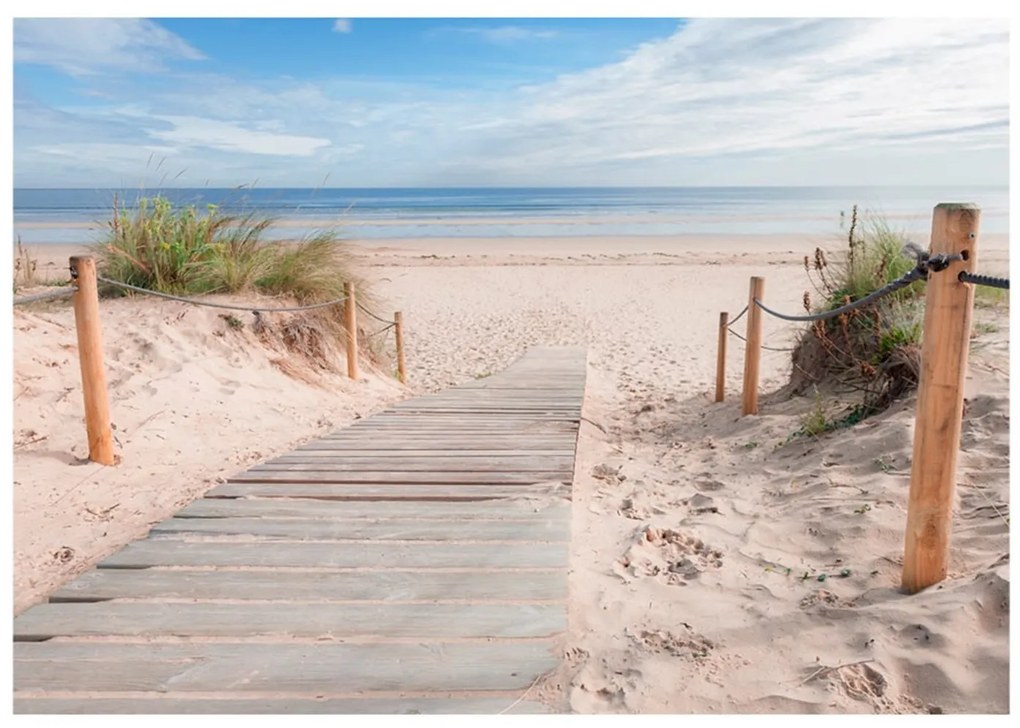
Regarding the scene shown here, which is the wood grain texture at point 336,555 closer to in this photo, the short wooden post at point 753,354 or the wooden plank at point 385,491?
the wooden plank at point 385,491

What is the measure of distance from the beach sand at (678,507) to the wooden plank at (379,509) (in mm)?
208

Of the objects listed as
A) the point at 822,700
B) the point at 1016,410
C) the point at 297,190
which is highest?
the point at 297,190

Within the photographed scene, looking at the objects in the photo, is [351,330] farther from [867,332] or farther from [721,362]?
[867,332]

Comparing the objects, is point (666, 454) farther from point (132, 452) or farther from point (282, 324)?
point (282, 324)

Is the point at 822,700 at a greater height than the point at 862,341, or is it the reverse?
the point at 862,341

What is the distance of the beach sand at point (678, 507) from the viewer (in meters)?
2.26

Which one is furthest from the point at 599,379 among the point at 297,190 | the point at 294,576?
the point at 297,190

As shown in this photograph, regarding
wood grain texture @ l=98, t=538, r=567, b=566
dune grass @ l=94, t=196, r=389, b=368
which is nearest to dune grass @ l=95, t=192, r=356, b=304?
dune grass @ l=94, t=196, r=389, b=368

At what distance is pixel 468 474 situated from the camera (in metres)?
4.08

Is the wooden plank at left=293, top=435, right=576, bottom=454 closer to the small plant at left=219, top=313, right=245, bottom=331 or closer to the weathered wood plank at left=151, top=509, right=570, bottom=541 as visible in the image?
the weathered wood plank at left=151, top=509, right=570, bottom=541

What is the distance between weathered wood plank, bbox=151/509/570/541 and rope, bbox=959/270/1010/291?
171cm

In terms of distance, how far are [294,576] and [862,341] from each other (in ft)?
14.1

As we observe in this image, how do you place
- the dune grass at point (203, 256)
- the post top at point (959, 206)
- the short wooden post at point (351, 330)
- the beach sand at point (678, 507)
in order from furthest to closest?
the short wooden post at point (351, 330)
the dune grass at point (203, 256)
the post top at point (959, 206)
the beach sand at point (678, 507)

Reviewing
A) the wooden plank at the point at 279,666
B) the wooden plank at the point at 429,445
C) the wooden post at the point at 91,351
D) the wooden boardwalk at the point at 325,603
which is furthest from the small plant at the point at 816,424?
the wooden post at the point at 91,351
